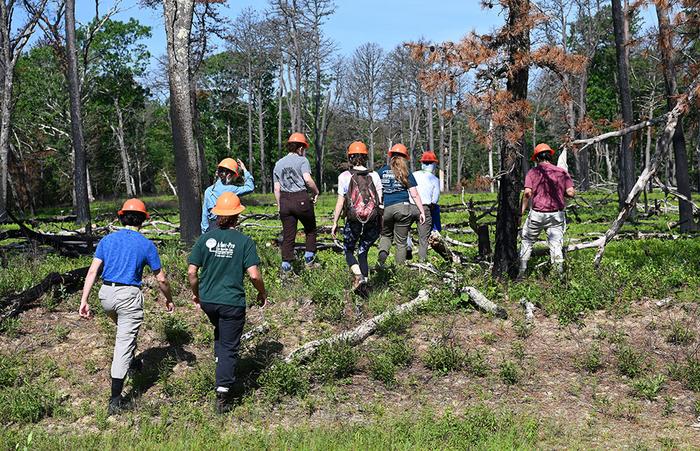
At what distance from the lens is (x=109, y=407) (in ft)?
21.1

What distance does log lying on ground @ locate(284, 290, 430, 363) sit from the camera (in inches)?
283

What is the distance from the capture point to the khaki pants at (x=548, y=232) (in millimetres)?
9070

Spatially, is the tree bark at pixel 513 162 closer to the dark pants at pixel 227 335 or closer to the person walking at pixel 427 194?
the person walking at pixel 427 194

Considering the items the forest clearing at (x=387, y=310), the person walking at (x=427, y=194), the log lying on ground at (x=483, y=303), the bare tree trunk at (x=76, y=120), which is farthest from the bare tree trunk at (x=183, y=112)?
the bare tree trunk at (x=76, y=120)

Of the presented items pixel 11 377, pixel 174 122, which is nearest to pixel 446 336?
pixel 11 377

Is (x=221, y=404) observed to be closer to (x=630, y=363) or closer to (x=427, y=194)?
(x=630, y=363)

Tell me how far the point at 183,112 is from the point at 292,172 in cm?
326

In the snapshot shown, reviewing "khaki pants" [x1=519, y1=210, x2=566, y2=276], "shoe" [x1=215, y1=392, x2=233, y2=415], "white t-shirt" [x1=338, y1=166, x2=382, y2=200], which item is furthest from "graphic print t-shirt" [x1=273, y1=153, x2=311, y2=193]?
"shoe" [x1=215, y1=392, x2=233, y2=415]

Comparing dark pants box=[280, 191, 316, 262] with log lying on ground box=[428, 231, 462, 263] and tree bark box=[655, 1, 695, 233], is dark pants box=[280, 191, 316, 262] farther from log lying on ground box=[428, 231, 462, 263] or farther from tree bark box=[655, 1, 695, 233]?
tree bark box=[655, 1, 695, 233]

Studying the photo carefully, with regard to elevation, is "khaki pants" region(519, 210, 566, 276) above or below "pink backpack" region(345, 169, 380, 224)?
below

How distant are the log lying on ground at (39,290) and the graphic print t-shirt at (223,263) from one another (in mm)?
3602

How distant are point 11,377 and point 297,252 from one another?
15.9ft

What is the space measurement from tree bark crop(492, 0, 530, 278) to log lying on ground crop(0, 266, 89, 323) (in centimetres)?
607

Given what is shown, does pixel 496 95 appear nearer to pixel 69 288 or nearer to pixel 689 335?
pixel 689 335
